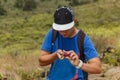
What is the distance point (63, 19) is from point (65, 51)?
324mm

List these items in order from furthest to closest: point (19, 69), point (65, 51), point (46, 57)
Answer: point (19, 69)
point (46, 57)
point (65, 51)

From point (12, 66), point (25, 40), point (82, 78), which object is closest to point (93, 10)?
point (25, 40)

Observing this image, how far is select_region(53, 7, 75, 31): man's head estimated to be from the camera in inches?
188

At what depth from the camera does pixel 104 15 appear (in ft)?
171

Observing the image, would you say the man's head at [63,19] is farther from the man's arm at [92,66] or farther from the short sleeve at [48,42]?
the man's arm at [92,66]

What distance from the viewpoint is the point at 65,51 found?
15.6 ft

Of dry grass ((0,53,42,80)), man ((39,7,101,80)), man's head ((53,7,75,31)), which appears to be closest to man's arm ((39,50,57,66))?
man ((39,7,101,80))

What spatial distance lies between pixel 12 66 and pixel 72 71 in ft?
18.6

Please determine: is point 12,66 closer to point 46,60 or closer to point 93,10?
point 46,60

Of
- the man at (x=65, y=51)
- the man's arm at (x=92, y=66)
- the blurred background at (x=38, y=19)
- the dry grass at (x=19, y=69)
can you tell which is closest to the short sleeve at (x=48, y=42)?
the man at (x=65, y=51)

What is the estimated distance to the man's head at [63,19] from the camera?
4770 mm

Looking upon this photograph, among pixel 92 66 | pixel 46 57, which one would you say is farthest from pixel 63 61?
pixel 92 66

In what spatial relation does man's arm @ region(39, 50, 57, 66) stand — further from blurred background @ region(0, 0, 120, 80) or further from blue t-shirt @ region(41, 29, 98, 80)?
blurred background @ region(0, 0, 120, 80)

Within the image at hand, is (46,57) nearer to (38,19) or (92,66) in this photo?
(92,66)
